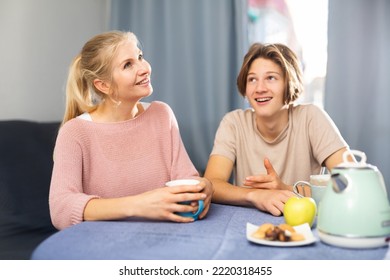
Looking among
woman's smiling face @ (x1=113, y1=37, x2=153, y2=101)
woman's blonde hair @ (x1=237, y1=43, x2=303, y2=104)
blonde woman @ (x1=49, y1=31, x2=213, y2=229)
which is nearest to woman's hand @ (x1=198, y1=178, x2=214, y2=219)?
blonde woman @ (x1=49, y1=31, x2=213, y2=229)

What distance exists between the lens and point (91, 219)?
112 centimetres

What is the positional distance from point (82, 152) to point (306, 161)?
79 centimetres

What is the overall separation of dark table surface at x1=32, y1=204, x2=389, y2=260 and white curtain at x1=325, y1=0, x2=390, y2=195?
156 centimetres

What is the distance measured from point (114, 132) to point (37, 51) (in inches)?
45.7

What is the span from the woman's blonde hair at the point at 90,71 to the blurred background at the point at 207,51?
0.77m

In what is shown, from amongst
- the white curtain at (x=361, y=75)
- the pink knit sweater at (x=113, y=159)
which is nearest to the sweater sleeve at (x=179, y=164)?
the pink knit sweater at (x=113, y=159)

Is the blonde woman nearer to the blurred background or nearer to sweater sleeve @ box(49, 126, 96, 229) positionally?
sweater sleeve @ box(49, 126, 96, 229)

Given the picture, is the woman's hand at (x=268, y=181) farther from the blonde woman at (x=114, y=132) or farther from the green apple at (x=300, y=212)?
the green apple at (x=300, y=212)

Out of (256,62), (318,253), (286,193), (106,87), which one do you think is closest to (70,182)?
(106,87)

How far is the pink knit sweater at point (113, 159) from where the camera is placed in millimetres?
1211

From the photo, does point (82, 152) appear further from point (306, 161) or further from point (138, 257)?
point (306, 161)

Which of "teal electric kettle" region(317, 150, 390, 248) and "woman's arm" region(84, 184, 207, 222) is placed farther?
"woman's arm" region(84, 184, 207, 222)

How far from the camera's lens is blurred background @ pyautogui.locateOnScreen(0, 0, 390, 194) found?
2361mm

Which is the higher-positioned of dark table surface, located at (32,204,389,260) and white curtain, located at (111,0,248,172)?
white curtain, located at (111,0,248,172)
